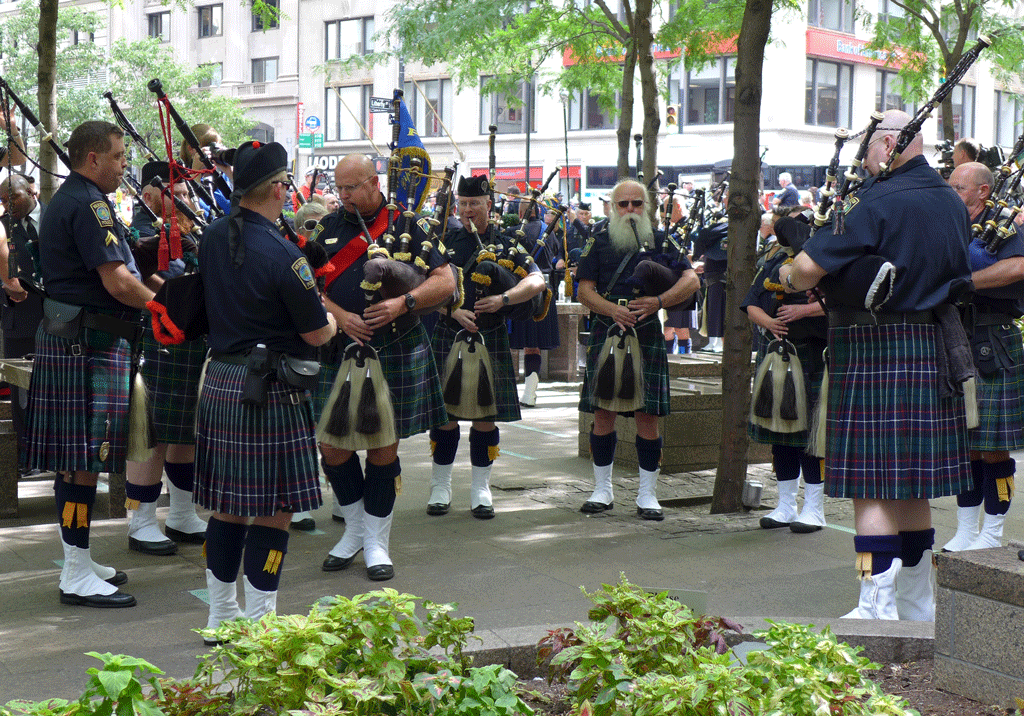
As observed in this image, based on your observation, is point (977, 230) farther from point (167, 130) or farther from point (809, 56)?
point (809, 56)

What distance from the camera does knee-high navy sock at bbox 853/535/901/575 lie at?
387 cm

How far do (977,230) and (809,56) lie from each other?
2791 centimetres

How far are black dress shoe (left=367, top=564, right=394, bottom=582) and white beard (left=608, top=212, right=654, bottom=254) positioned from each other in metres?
2.35

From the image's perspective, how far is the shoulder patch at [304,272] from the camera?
3631mm

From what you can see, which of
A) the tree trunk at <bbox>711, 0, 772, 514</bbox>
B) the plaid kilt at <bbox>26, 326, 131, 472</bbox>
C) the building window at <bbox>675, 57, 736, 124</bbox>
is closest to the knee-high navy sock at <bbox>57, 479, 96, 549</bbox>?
the plaid kilt at <bbox>26, 326, 131, 472</bbox>

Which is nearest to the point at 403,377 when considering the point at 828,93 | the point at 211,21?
the point at 828,93

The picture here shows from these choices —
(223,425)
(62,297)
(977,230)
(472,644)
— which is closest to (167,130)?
(62,297)

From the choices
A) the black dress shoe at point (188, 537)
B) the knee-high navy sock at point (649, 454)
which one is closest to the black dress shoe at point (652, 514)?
the knee-high navy sock at point (649, 454)

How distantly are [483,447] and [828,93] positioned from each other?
2859cm

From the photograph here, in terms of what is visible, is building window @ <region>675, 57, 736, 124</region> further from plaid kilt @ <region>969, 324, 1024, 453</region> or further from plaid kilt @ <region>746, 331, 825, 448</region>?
plaid kilt @ <region>969, 324, 1024, 453</region>

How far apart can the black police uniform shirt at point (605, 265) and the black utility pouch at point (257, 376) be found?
289 cm

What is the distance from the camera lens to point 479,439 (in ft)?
20.1

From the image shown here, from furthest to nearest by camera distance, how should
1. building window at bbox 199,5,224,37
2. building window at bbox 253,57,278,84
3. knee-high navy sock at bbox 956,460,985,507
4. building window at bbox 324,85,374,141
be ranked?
building window at bbox 199,5,224,37
building window at bbox 253,57,278,84
building window at bbox 324,85,374,141
knee-high navy sock at bbox 956,460,985,507

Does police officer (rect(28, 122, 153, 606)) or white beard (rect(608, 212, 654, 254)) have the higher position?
white beard (rect(608, 212, 654, 254))
